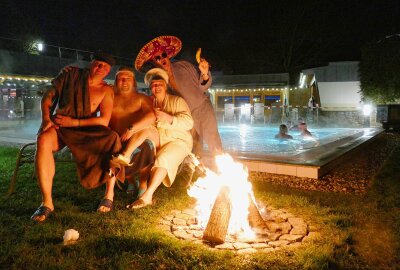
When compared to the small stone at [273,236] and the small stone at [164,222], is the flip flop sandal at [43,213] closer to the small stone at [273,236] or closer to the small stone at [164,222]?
the small stone at [164,222]

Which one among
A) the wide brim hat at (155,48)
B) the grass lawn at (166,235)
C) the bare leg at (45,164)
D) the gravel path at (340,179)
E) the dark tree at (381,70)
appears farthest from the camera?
the dark tree at (381,70)

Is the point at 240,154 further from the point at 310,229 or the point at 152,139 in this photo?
the point at 310,229

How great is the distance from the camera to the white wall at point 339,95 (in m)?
22.8

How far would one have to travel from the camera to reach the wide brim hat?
472cm

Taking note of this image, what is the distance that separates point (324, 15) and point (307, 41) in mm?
3142

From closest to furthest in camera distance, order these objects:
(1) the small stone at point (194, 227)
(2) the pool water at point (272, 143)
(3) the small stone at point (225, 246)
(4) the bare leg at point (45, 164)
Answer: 1. (3) the small stone at point (225, 246)
2. (1) the small stone at point (194, 227)
3. (4) the bare leg at point (45, 164)
4. (2) the pool water at point (272, 143)

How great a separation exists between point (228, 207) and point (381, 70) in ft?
61.1

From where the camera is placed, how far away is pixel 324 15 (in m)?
34.5

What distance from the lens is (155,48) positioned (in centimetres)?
477

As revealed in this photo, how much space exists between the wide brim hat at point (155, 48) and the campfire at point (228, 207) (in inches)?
71.4

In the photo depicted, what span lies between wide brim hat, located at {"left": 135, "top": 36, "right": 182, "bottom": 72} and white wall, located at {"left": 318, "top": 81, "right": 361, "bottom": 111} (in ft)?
64.1

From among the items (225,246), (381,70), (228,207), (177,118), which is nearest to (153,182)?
(177,118)

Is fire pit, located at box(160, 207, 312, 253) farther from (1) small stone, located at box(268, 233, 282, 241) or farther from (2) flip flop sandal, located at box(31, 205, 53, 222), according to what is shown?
(2) flip flop sandal, located at box(31, 205, 53, 222)

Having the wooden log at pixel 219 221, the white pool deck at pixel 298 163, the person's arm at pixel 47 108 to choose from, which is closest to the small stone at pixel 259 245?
the wooden log at pixel 219 221
